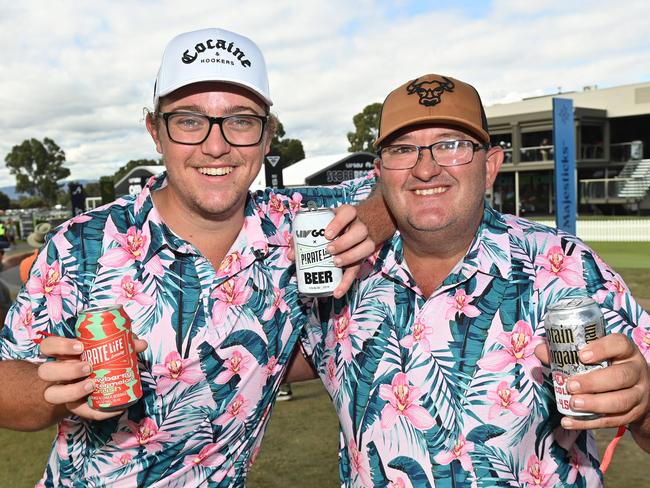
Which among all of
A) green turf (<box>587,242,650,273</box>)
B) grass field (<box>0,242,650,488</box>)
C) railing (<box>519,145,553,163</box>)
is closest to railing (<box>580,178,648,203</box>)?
railing (<box>519,145,553,163</box>)

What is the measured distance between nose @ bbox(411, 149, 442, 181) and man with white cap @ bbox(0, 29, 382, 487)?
0.29m

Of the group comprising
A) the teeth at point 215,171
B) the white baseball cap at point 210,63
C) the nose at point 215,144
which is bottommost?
the teeth at point 215,171

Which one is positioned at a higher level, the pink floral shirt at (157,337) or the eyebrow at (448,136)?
the eyebrow at (448,136)

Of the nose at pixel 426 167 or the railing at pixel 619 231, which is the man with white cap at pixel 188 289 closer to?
the nose at pixel 426 167

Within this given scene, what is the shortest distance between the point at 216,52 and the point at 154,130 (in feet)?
1.44

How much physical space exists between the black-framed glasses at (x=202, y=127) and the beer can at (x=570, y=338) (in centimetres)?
126

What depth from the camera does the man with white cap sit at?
80.4 inches

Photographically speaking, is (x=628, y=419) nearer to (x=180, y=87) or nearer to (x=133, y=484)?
(x=133, y=484)

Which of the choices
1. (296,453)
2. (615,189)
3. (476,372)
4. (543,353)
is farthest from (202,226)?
(615,189)

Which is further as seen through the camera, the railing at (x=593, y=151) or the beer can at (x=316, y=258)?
the railing at (x=593, y=151)

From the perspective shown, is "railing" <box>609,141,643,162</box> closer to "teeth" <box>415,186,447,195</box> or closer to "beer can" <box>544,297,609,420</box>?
"teeth" <box>415,186,447,195</box>

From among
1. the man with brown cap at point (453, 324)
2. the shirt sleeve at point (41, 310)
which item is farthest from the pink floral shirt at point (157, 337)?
the man with brown cap at point (453, 324)

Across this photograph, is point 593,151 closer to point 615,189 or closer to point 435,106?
point 615,189

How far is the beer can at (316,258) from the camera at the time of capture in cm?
198
